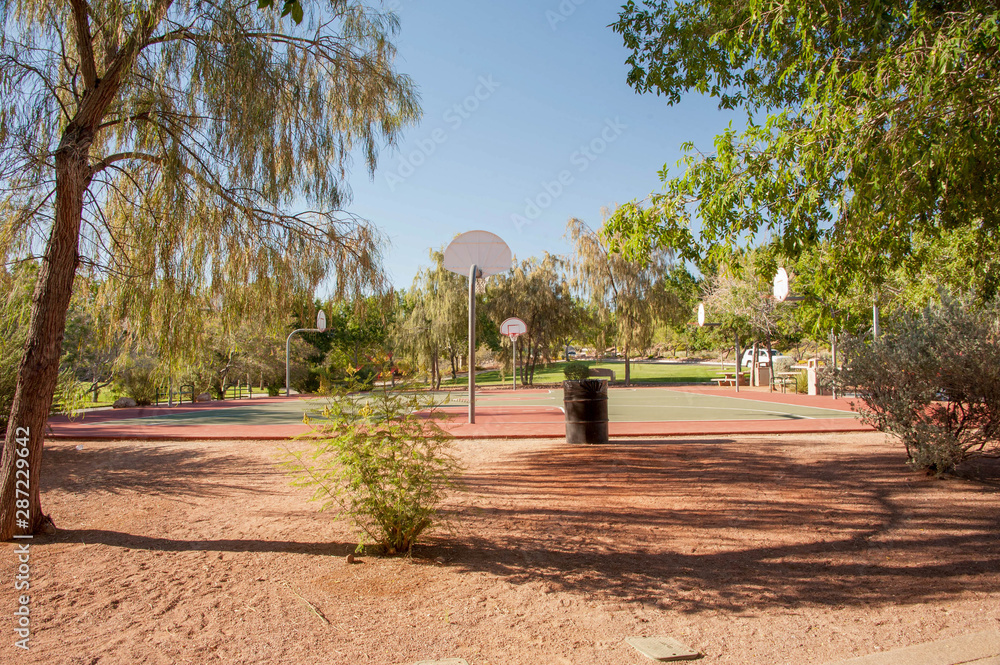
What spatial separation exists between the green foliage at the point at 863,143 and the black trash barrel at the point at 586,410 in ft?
9.57

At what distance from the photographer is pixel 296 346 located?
3444 centimetres

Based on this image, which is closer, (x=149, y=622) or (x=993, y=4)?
(x=149, y=622)

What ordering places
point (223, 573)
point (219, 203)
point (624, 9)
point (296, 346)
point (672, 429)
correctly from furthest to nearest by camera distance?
point (296, 346) → point (672, 429) → point (624, 9) → point (219, 203) → point (223, 573)

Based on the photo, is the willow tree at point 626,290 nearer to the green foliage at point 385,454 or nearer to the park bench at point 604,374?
the park bench at point 604,374

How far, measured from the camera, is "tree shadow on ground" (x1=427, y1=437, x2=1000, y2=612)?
159 inches

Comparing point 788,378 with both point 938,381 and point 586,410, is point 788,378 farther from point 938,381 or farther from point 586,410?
point 938,381

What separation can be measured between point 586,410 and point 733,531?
3.99 metres

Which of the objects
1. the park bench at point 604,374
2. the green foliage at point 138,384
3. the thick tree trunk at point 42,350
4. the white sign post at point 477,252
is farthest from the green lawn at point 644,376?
the thick tree trunk at point 42,350

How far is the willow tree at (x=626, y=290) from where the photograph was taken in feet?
102

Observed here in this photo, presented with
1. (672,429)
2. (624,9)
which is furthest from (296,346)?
(624,9)

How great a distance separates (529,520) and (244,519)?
8.71 feet

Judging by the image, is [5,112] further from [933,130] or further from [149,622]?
[933,130]

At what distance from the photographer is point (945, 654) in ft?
9.95

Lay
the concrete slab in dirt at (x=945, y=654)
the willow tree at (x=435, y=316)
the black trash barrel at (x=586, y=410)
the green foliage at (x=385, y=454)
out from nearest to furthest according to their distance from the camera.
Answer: the concrete slab in dirt at (x=945, y=654) < the green foliage at (x=385, y=454) < the black trash barrel at (x=586, y=410) < the willow tree at (x=435, y=316)
